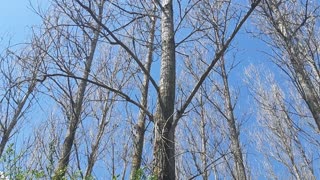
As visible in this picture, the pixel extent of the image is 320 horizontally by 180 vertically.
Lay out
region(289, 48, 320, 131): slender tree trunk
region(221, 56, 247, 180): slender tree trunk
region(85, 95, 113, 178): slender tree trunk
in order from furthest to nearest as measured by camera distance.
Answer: region(221, 56, 247, 180): slender tree trunk
region(85, 95, 113, 178): slender tree trunk
region(289, 48, 320, 131): slender tree trunk

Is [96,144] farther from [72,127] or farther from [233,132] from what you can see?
[233,132]

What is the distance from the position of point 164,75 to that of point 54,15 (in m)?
5.25

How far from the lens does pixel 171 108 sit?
2029 millimetres

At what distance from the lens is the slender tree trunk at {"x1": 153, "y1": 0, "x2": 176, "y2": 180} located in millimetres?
1825

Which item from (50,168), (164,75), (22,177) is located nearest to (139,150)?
(50,168)

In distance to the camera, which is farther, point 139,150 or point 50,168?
point 139,150

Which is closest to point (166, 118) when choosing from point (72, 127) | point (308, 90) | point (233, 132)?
point (308, 90)

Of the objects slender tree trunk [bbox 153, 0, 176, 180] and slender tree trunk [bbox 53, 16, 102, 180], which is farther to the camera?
slender tree trunk [bbox 53, 16, 102, 180]

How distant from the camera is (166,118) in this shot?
1.97 metres

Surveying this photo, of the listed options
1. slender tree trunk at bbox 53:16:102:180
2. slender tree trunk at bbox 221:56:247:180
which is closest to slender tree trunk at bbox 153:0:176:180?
slender tree trunk at bbox 53:16:102:180

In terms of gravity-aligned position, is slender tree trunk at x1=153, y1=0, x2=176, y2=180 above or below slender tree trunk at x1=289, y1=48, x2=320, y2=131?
below

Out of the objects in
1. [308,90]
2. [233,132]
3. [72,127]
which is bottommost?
[72,127]

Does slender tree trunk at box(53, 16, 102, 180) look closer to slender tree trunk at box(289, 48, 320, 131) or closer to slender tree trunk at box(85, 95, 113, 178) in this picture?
slender tree trunk at box(85, 95, 113, 178)

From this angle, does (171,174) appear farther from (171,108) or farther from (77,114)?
(77,114)
